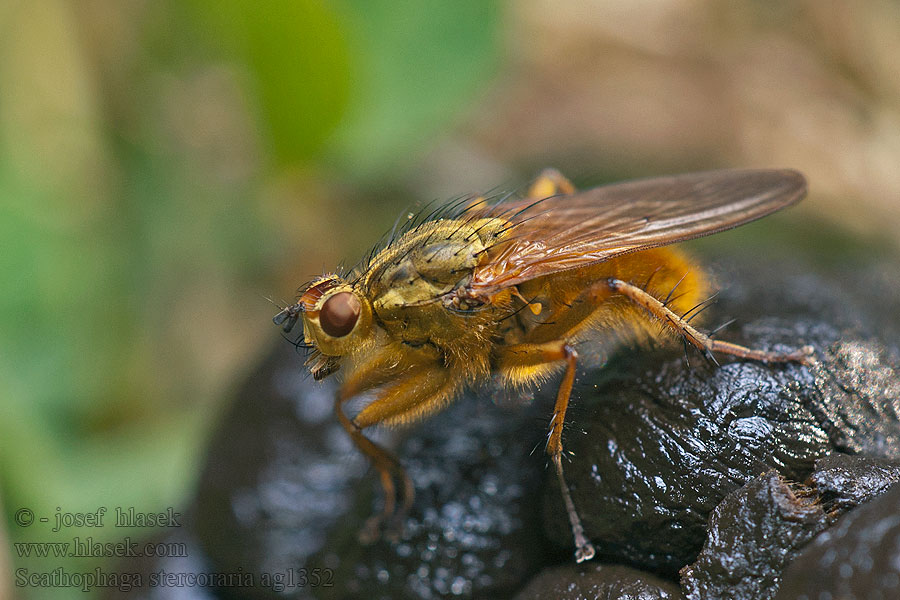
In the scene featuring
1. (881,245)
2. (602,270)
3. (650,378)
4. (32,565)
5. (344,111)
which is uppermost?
(344,111)

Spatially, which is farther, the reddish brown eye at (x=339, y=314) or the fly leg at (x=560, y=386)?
the reddish brown eye at (x=339, y=314)

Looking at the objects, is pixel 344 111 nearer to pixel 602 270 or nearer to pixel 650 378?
pixel 602 270

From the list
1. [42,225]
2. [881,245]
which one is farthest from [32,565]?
[881,245]

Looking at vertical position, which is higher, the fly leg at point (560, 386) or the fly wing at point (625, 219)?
the fly wing at point (625, 219)

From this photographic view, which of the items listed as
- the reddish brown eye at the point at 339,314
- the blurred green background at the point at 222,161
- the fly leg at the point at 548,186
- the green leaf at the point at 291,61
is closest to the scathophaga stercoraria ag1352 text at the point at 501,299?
the reddish brown eye at the point at 339,314

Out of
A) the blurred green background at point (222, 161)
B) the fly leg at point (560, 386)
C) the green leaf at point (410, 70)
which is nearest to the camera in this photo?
the fly leg at point (560, 386)

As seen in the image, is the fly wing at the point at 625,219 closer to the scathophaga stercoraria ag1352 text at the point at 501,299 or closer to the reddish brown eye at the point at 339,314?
the scathophaga stercoraria ag1352 text at the point at 501,299
